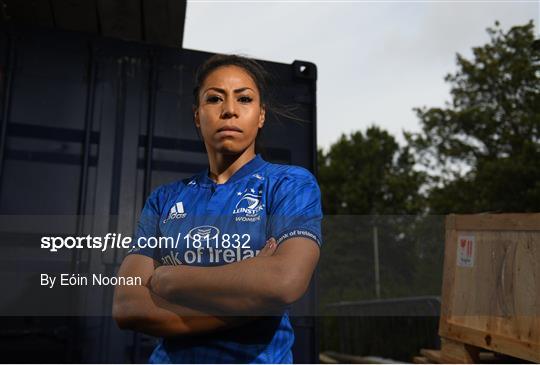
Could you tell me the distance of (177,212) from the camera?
2186 mm

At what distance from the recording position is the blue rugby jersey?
190 centimetres

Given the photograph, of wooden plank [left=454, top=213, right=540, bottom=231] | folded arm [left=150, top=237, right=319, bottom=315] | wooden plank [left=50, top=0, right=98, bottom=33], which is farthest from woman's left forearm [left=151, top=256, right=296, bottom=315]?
wooden plank [left=50, top=0, right=98, bottom=33]

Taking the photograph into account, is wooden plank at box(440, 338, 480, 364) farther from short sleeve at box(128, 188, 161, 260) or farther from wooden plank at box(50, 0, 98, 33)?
wooden plank at box(50, 0, 98, 33)

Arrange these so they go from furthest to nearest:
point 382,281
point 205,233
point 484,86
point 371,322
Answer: point 382,281 < point 484,86 < point 371,322 < point 205,233

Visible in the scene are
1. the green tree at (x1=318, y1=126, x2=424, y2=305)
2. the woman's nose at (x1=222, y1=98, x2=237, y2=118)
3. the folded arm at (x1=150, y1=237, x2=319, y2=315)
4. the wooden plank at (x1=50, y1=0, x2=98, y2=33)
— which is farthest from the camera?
the green tree at (x1=318, y1=126, x2=424, y2=305)

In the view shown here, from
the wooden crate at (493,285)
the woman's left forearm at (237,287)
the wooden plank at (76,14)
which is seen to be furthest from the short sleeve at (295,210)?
the wooden plank at (76,14)

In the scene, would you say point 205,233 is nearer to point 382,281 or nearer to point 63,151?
point 63,151

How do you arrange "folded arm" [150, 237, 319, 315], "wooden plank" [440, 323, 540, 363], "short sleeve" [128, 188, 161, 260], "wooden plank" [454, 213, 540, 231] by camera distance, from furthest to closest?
"wooden plank" [454, 213, 540, 231] → "wooden plank" [440, 323, 540, 363] → "short sleeve" [128, 188, 161, 260] → "folded arm" [150, 237, 319, 315]

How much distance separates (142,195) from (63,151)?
504mm

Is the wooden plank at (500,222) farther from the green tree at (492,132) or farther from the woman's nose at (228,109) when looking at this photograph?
the green tree at (492,132)

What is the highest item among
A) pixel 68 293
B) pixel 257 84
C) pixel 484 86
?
pixel 484 86

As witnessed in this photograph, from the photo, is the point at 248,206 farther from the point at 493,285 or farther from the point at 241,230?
the point at 493,285

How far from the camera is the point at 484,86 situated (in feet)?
62.1

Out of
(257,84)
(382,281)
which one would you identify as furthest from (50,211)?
(382,281)
